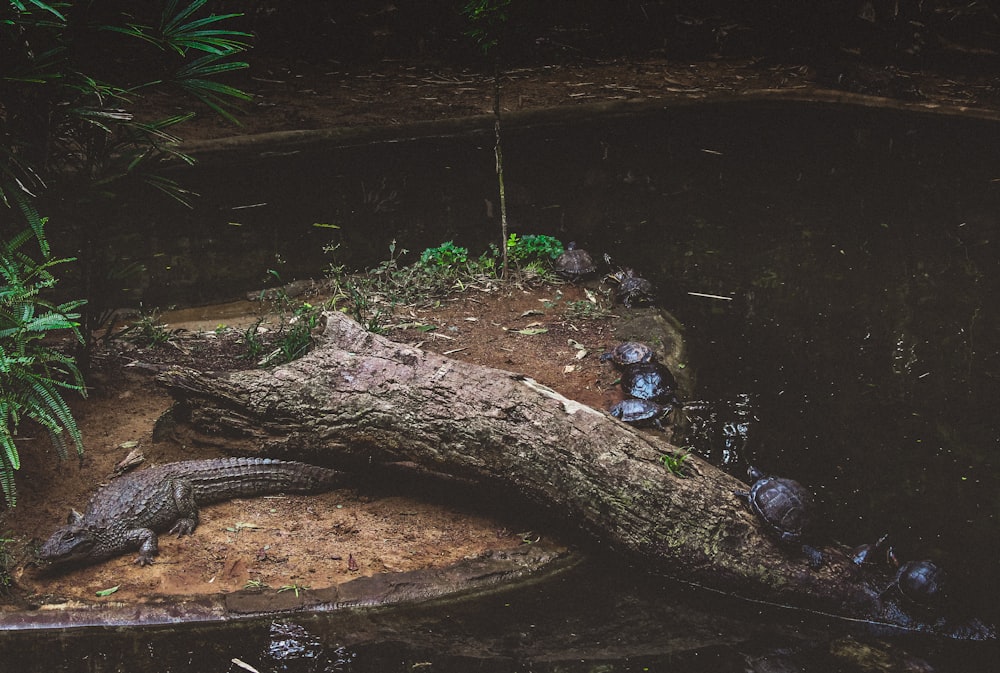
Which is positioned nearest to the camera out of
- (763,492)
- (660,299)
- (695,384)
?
(763,492)

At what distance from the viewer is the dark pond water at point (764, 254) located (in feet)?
14.8

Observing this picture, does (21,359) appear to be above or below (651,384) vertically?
above

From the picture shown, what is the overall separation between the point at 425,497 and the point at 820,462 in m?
2.28

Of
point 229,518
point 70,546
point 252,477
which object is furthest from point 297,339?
point 70,546

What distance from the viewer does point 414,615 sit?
390cm

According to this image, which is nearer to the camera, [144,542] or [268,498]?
[144,542]

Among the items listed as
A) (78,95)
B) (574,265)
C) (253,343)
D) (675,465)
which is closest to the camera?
(675,465)

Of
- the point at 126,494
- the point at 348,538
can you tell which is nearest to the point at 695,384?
the point at 348,538

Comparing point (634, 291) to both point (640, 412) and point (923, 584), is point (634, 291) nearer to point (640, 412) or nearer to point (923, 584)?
point (640, 412)

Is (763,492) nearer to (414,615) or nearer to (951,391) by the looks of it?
(414,615)

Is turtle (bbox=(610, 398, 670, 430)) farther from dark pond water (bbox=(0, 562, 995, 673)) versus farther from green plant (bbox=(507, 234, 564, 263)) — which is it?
green plant (bbox=(507, 234, 564, 263))

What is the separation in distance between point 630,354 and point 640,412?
2.45 feet

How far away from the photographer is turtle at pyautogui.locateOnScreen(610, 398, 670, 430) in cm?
523

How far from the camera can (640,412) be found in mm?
5262
